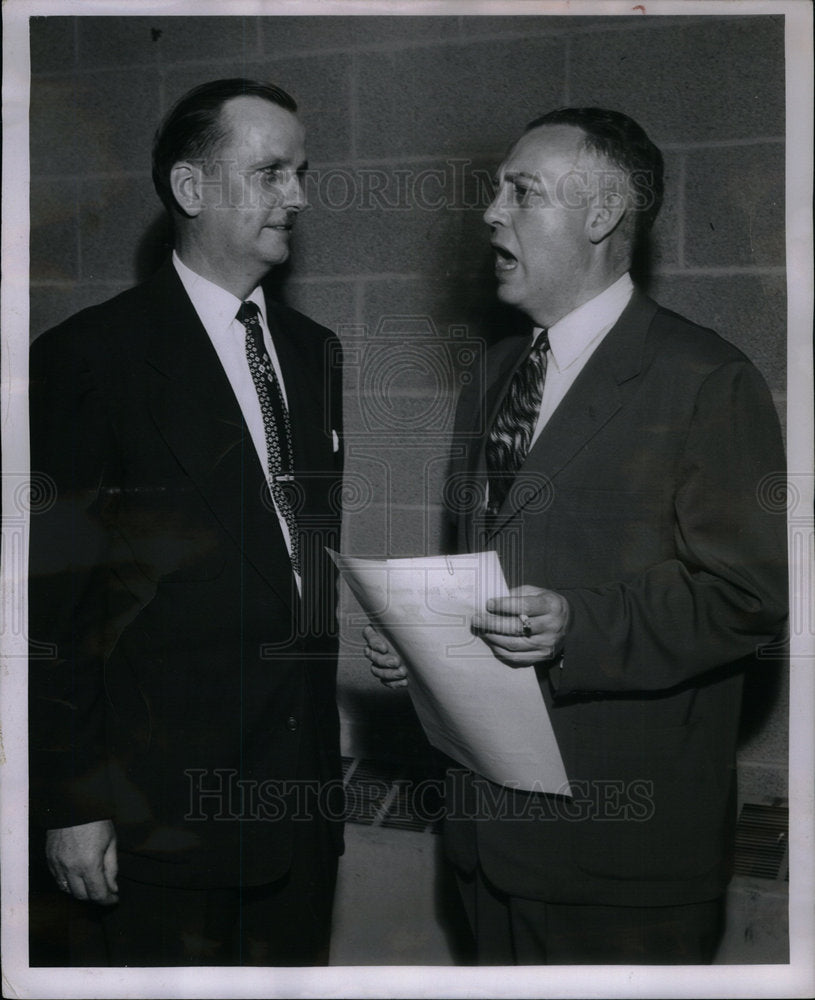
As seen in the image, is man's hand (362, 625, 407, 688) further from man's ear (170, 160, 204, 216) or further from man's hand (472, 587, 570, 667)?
man's ear (170, 160, 204, 216)

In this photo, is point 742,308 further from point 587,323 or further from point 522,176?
point 522,176

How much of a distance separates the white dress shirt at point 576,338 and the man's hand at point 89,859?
2.36 ft

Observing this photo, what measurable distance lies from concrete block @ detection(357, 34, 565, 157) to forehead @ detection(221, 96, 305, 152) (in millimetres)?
92

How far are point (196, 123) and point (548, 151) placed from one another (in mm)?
436

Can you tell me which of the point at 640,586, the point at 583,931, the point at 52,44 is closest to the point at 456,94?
the point at 52,44

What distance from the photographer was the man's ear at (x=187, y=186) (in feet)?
4.03

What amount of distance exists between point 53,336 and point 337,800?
27.6 inches

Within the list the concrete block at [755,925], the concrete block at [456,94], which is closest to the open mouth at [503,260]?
the concrete block at [456,94]

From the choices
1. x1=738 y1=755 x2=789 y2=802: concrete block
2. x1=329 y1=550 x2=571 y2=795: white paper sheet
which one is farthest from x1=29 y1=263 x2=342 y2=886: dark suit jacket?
x1=738 y1=755 x2=789 y2=802: concrete block

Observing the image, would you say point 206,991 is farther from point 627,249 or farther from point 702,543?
point 627,249

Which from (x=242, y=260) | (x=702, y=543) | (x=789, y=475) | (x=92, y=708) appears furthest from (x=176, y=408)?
(x=789, y=475)

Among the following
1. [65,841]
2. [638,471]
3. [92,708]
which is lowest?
[65,841]

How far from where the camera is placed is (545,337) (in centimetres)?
121

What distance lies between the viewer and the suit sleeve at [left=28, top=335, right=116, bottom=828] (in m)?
1.22
